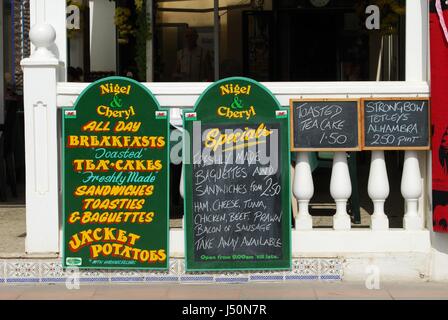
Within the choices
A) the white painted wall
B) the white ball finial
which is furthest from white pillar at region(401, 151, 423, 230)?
the white painted wall

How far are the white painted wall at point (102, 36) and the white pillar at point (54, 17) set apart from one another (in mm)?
5658

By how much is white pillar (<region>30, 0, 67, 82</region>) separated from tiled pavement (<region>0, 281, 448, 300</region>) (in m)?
1.65

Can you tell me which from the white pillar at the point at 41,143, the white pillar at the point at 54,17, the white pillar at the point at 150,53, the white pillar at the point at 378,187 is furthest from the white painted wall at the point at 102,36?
the white pillar at the point at 378,187

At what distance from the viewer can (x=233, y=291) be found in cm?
661

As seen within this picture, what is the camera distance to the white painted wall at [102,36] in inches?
500

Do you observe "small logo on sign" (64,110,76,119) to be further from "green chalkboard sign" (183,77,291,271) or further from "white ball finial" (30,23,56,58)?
"green chalkboard sign" (183,77,291,271)

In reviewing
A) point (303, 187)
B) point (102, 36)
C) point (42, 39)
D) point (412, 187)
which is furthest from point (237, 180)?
point (102, 36)

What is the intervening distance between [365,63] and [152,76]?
379cm

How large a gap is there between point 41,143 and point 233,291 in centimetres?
183

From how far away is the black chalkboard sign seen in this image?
22.3 ft

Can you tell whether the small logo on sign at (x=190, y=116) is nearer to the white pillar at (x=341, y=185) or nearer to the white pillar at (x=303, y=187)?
the white pillar at (x=303, y=187)

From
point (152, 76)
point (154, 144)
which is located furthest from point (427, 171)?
point (152, 76)

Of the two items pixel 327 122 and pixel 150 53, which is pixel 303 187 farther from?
pixel 150 53

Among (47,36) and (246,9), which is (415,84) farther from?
(246,9)
